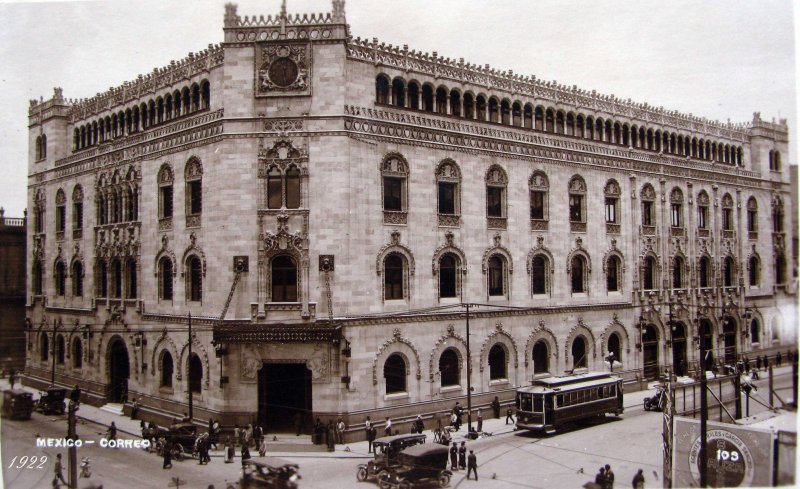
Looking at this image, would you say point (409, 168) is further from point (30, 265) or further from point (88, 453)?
point (30, 265)

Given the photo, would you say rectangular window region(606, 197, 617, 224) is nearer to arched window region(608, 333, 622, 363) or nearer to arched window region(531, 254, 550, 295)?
arched window region(531, 254, 550, 295)

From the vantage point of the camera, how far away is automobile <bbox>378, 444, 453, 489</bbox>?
73.3 feet

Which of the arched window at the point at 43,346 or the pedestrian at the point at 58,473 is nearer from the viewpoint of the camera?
the pedestrian at the point at 58,473

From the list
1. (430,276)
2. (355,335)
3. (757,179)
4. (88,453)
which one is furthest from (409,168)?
(757,179)

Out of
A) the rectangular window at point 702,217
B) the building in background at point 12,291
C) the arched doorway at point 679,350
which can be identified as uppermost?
the rectangular window at point 702,217

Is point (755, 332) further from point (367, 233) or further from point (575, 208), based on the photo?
point (367, 233)

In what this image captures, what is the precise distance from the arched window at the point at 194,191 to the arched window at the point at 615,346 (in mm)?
24837

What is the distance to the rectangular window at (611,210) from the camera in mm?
39750

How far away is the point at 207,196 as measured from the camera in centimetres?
3061

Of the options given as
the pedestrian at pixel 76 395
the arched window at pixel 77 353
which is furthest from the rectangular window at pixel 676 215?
the arched window at pixel 77 353

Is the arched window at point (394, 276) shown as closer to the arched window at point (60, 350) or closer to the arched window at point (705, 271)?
the arched window at point (60, 350)

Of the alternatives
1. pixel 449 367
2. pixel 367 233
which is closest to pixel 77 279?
pixel 367 233

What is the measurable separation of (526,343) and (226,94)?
1988 centimetres

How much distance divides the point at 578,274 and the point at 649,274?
639 cm
